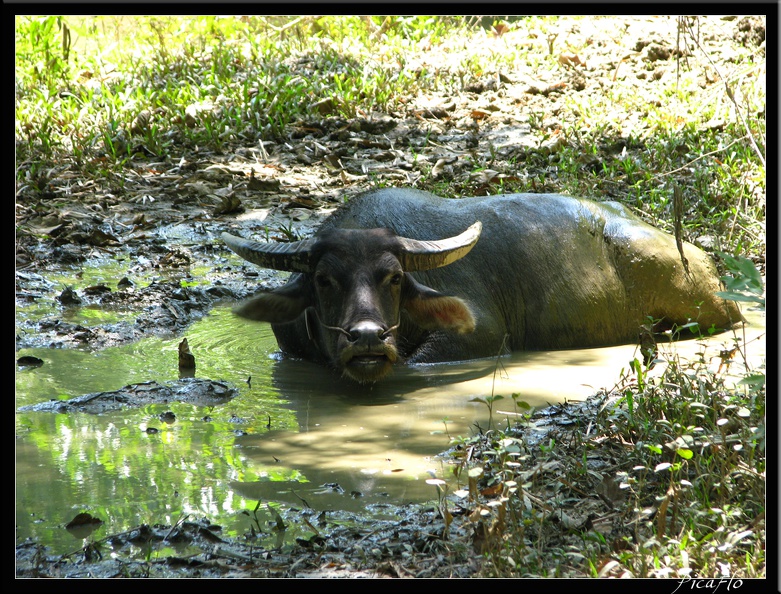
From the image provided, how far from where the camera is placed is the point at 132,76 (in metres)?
10.7

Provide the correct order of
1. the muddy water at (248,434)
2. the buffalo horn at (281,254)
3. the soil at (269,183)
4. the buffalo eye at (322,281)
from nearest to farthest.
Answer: the muddy water at (248,434) → the buffalo eye at (322,281) → the buffalo horn at (281,254) → the soil at (269,183)

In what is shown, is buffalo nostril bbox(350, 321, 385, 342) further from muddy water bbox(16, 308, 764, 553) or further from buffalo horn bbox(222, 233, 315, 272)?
buffalo horn bbox(222, 233, 315, 272)

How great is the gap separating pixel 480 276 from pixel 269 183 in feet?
11.4

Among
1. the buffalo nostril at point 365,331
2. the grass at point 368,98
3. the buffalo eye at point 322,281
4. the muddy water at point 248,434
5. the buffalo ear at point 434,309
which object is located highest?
the grass at point 368,98

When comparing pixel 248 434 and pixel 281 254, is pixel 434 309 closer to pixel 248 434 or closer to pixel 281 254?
pixel 281 254

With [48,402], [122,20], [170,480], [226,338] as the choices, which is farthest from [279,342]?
[122,20]

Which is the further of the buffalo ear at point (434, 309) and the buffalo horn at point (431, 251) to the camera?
the buffalo ear at point (434, 309)

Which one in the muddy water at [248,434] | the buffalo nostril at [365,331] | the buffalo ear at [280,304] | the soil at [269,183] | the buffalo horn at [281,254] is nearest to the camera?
the muddy water at [248,434]

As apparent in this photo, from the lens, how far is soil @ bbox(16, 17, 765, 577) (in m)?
6.01

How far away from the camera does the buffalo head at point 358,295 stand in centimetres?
434
